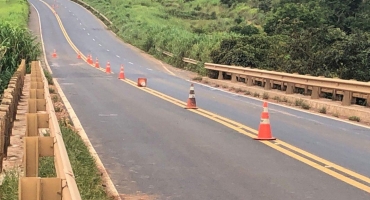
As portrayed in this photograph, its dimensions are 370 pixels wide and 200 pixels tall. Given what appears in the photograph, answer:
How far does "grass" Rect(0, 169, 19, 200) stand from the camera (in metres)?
6.76

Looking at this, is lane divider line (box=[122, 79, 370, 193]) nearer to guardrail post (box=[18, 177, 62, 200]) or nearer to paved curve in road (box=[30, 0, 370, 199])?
paved curve in road (box=[30, 0, 370, 199])

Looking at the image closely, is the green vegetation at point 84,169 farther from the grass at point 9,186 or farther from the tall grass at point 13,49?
the tall grass at point 13,49

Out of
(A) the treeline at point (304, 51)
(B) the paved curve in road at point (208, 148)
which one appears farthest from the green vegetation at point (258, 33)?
(B) the paved curve in road at point (208, 148)

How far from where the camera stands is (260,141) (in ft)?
38.9

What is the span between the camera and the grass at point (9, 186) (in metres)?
6.76

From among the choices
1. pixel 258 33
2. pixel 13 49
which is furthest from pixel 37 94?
pixel 258 33

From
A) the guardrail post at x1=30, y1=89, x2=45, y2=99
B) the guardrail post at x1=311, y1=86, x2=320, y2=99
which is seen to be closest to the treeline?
the guardrail post at x1=311, y1=86, x2=320, y2=99

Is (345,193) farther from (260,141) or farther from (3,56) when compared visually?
(3,56)

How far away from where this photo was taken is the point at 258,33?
5225 centimetres

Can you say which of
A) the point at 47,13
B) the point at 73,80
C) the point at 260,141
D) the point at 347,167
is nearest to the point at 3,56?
the point at 73,80

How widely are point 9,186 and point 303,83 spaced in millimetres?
14465

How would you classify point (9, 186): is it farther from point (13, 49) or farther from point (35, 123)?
point (13, 49)

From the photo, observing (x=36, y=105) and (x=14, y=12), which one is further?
(x=14, y=12)

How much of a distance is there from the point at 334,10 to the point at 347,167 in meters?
54.4
